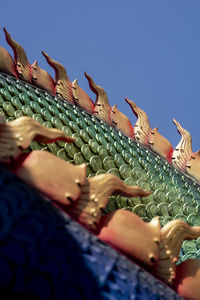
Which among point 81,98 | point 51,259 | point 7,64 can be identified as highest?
point 81,98

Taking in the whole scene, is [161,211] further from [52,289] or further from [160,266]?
[52,289]

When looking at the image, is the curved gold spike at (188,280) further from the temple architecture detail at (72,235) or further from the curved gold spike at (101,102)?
the curved gold spike at (101,102)

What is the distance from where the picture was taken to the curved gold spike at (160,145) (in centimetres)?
643

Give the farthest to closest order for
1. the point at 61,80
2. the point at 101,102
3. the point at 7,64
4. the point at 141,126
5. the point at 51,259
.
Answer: the point at 141,126 → the point at 101,102 → the point at 61,80 → the point at 7,64 → the point at 51,259

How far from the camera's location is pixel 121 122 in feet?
21.2

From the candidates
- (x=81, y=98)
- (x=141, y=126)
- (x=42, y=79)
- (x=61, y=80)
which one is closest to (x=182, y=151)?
(x=141, y=126)

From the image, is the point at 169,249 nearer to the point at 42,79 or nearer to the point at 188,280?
the point at 188,280

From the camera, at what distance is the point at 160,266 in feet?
9.71

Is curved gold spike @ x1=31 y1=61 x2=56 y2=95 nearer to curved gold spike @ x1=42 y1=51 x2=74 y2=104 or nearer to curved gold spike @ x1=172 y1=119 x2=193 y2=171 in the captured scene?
curved gold spike @ x1=42 y1=51 x2=74 y2=104

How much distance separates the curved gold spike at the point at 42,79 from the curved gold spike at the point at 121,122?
790 millimetres

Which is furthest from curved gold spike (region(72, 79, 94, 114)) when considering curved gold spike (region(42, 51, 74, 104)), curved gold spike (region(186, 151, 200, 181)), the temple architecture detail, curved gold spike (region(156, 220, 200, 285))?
curved gold spike (region(156, 220, 200, 285))

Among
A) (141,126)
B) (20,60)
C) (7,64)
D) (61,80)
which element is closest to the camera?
(7,64)

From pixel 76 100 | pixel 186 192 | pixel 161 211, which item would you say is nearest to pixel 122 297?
pixel 161 211

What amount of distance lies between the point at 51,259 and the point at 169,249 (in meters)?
0.87
